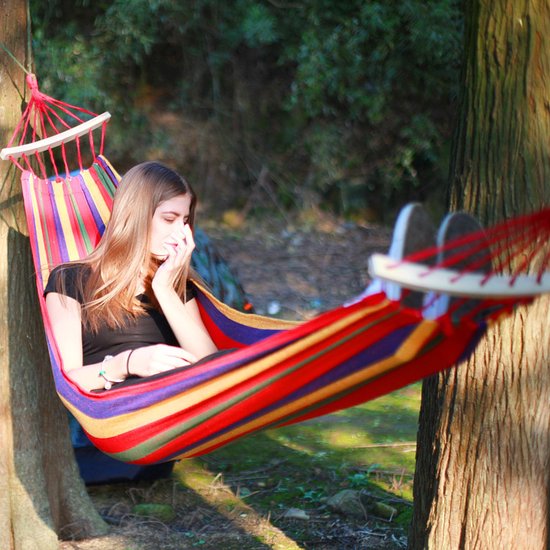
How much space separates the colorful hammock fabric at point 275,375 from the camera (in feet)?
4.49

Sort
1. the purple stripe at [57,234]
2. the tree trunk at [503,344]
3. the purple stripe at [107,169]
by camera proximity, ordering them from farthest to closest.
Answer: the purple stripe at [107,169] < the purple stripe at [57,234] < the tree trunk at [503,344]

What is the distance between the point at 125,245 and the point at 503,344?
35.8 inches

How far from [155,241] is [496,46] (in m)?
0.91

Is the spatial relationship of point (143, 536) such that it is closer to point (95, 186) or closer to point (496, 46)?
point (95, 186)

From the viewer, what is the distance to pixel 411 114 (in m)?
6.65

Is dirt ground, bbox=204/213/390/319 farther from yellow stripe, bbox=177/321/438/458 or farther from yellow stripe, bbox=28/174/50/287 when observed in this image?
yellow stripe, bbox=177/321/438/458

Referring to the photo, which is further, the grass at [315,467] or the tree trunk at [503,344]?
the grass at [315,467]

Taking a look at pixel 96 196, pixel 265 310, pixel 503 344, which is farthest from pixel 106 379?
pixel 265 310

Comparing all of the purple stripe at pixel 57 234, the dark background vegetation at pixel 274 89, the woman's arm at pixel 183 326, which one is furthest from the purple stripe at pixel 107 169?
the dark background vegetation at pixel 274 89

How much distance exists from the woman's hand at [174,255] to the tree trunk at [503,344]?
658 mm

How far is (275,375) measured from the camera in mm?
1549

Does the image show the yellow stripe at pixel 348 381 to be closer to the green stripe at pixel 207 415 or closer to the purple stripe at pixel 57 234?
the green stripe at pixel 207 415

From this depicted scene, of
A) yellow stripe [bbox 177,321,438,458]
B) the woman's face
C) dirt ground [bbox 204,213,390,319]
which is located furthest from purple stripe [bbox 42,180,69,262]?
dirt ground [bbox 204,213,390,319]

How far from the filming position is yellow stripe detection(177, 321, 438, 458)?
53.0 inches
